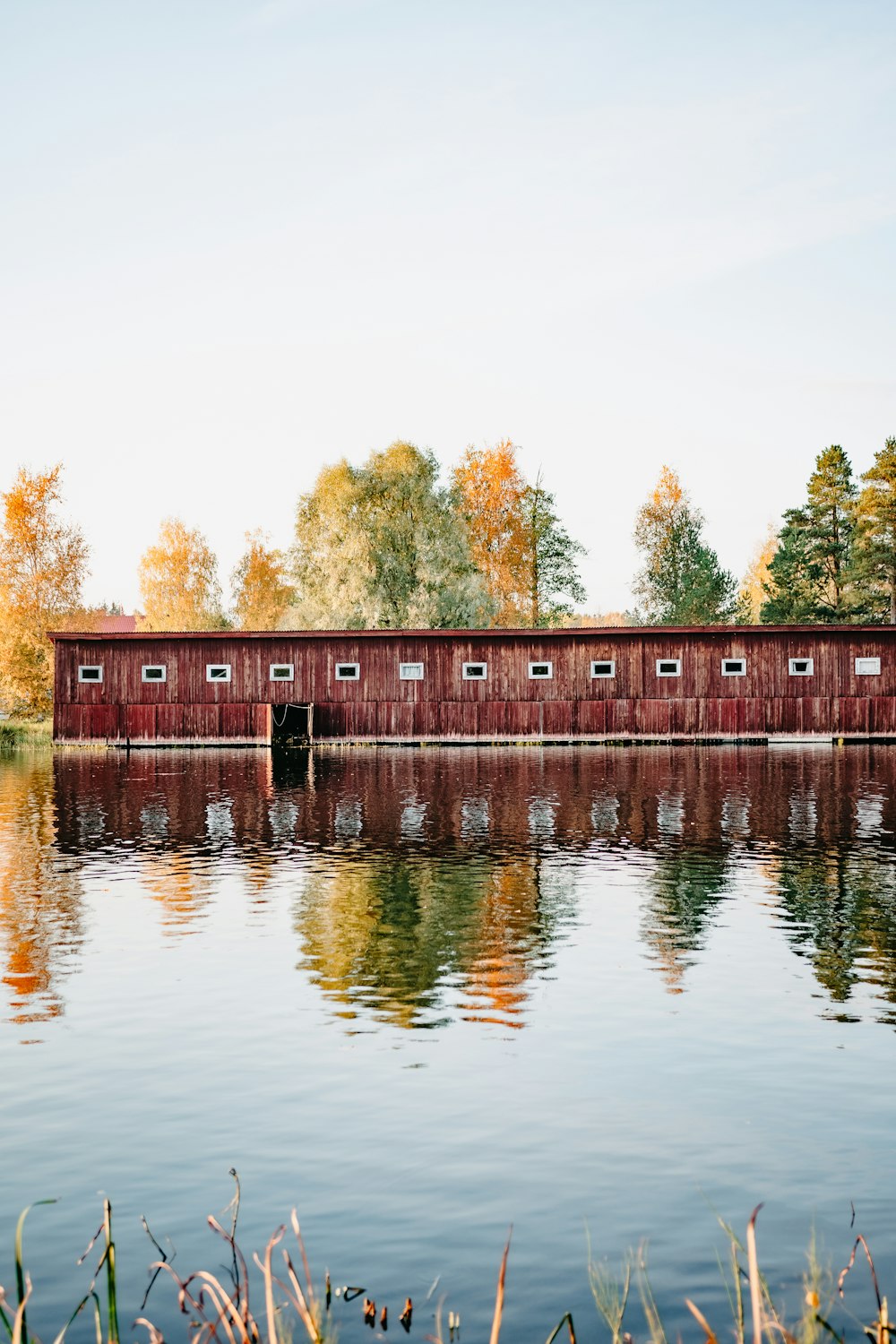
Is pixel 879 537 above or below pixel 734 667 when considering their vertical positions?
above

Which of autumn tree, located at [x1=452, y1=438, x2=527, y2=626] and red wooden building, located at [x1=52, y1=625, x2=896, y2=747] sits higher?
autumn tree, located at [x1=452, y1=438, x2=527, y2=626]

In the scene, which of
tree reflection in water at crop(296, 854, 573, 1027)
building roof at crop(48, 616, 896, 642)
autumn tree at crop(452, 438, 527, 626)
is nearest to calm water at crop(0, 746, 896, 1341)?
tree reflection in water at crop(296, 854, 573, 1027)

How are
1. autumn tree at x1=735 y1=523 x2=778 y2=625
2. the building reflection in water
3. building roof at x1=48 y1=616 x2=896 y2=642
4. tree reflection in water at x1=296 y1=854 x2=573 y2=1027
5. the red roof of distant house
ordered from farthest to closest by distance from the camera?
the red roof of distant house < autumn tree at x1=735 y1=523 x2=778 y2=625 < building roof at x1=48 y1=616 x2=896 y2=642 < the building reflection in water < tree reflection in water at x1=296 y1=854 x2=573 y2=1027

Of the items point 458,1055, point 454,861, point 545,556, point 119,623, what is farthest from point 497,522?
point 119,623

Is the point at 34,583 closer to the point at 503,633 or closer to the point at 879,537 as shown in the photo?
the point at 503,633

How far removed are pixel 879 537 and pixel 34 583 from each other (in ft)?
156

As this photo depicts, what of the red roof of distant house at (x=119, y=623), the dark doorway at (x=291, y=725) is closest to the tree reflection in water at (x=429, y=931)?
the dark doorway at (x=291, y=725)

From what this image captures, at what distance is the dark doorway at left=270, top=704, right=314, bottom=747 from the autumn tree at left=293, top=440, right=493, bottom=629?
1548cm

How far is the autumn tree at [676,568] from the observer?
84500 mm

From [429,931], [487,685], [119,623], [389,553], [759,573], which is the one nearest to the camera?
[429,931]

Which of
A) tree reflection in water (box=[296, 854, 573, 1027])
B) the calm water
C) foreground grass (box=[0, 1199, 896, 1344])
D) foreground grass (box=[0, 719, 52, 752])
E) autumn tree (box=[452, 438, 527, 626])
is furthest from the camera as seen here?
autumn tree (box=[452, 438, 527, 626])

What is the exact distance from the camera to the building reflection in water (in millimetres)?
14195

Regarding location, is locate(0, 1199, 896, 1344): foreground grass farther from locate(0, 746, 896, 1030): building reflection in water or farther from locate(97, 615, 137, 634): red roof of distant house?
locate(97, 615, 137, 634): red roof of distant house

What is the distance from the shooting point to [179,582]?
9231 centimetres
